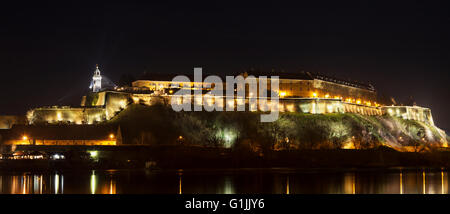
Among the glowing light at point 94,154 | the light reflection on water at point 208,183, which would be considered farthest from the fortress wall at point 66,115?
the light reflection on water at point 208,183

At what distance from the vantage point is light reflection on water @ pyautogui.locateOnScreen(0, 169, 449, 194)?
34.7 m

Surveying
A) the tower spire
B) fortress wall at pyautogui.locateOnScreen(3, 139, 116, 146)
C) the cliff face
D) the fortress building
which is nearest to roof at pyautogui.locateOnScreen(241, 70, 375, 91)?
the fortress building

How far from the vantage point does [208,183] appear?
39.9 m

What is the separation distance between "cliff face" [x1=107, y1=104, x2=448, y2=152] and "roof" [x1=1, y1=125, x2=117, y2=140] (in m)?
2.51

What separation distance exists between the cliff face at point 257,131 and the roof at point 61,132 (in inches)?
98.9

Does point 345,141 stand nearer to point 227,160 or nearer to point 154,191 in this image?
point 227,160

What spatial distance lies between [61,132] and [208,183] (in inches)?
1025

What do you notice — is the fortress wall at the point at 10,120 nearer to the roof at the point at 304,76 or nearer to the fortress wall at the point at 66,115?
the fortress wall at the point at 66,115

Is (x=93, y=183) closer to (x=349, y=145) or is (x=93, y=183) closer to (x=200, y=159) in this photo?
(x=200, y=159)

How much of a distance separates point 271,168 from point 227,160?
15.6 feet

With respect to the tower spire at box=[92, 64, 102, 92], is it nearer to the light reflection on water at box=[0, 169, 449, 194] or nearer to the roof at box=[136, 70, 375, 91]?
the roof at box=[136, 70, 375, 91]
